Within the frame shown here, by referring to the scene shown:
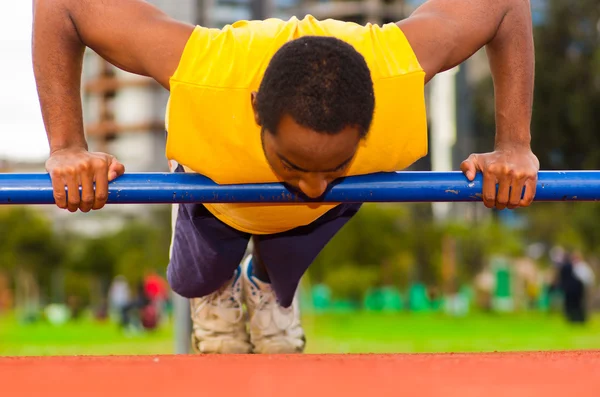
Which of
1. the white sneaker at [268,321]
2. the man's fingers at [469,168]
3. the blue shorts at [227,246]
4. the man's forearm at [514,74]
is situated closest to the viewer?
the man's fingers at [469,168]

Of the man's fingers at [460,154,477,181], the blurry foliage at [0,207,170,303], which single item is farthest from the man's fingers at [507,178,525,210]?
the blurry foliage at [0,207,170,303]

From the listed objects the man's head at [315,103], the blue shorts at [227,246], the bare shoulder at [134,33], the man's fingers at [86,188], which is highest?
the bare shoulder at [134,33]

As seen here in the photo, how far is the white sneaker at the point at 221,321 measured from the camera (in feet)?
11.1

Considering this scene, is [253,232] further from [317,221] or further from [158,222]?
[158,222]

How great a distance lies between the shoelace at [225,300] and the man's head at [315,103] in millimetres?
1364

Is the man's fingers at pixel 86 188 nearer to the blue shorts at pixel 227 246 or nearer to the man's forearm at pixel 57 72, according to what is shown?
the man's forearm at pixel 57 72

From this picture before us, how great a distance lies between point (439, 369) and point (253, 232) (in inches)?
46.2

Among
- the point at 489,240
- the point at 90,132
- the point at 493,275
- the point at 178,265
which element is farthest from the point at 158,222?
the point at 178,265

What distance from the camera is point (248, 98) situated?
2.20 meters

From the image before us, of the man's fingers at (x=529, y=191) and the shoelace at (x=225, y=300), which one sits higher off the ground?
the man's fingers at (x=529, y=191)

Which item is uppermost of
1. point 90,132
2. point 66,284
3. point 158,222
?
point 90,132

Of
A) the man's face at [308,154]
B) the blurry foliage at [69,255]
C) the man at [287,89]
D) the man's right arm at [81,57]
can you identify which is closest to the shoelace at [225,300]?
the man at [287,89]

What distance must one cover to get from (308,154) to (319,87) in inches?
6.6

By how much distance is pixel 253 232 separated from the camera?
278 centimetres
